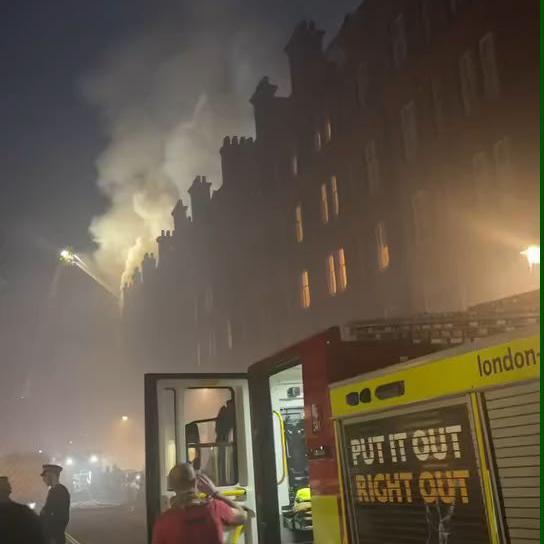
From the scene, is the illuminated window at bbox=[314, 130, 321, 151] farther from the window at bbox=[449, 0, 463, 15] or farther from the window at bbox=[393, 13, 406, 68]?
the window at bbox=[449, 0, 463, 15]

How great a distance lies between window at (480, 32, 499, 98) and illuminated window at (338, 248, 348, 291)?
8.79 m

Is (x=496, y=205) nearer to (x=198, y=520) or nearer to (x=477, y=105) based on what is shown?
(x=477, y=105)

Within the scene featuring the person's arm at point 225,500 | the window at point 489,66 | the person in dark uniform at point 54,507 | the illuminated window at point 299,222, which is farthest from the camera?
the illuminated window at point 299,222

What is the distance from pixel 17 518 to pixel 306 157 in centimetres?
2572

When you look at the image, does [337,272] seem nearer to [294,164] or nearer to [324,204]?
[324,204]

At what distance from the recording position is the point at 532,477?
3184 millimetres

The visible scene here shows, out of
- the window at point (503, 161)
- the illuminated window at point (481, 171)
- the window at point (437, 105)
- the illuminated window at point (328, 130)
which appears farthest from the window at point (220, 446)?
the illuminated window at point (328, 130)

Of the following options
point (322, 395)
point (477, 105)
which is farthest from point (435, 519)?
point (477, 105)

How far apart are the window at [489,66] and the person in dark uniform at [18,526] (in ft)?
55.5

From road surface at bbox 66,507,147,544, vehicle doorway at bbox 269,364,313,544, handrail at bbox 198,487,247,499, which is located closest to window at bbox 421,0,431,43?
vehicle doorway at bbox 269,364,313,544

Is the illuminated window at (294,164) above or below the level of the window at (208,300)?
above

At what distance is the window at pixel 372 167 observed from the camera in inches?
913

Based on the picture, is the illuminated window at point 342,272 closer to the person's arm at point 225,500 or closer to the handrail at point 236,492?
the handrail at point 236,492

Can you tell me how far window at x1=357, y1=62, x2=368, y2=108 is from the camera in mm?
23938
